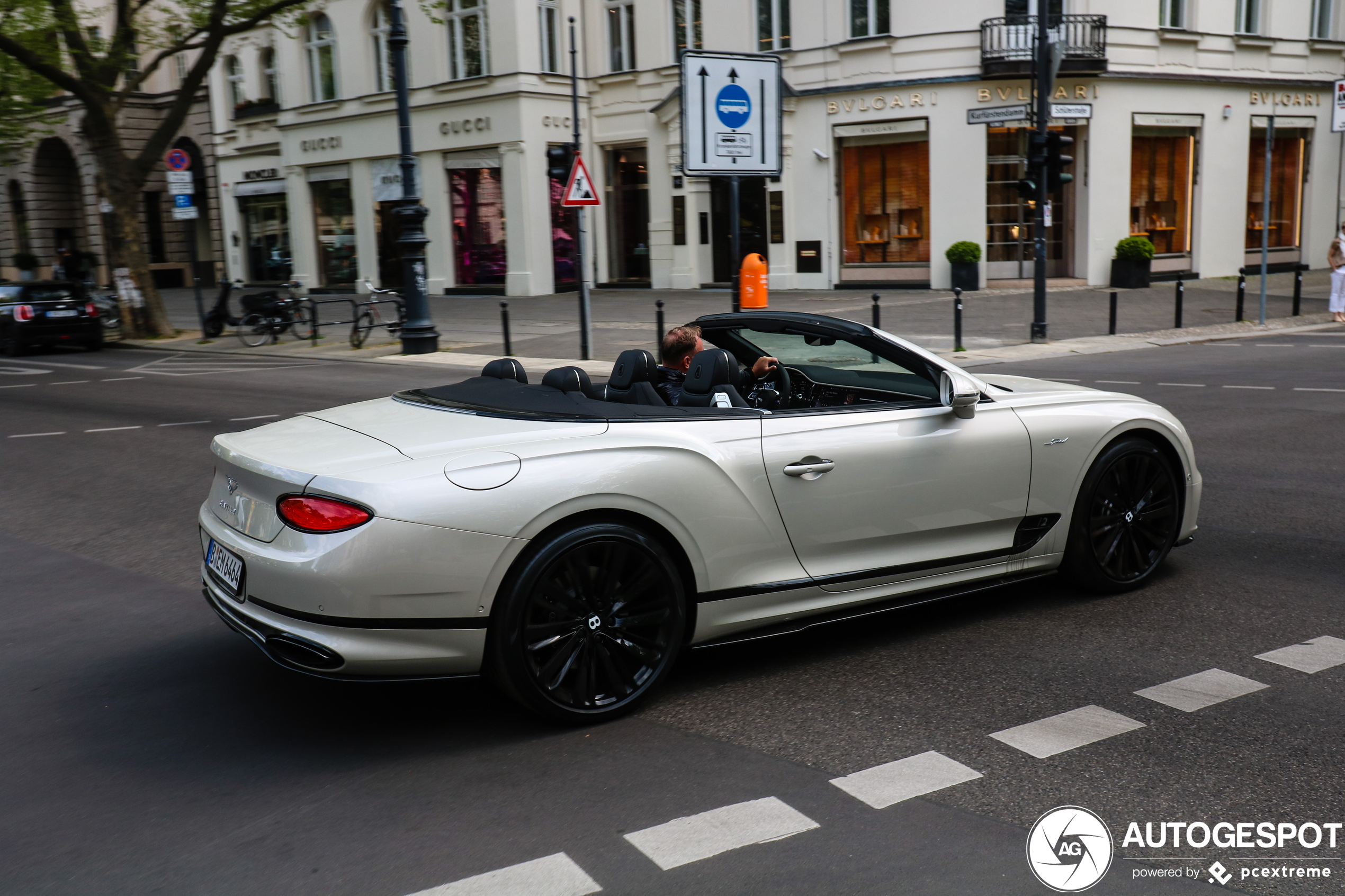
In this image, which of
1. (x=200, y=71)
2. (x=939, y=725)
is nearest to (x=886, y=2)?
(x=200, y=71)

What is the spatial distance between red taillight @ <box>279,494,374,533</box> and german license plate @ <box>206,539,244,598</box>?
298 mm

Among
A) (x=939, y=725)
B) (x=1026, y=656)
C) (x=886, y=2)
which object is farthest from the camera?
(x=886, y=2)

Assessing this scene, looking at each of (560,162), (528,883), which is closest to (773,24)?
(560,162)

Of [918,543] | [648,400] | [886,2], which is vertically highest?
[886,2]

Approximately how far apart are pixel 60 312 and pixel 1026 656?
21.8m

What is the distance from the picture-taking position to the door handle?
436cm

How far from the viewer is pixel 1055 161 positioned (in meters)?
18.1

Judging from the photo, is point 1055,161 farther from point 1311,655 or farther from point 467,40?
point 467,40

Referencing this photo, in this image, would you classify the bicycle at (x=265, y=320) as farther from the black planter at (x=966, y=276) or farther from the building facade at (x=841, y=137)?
the black planter at (x=966, y=276)

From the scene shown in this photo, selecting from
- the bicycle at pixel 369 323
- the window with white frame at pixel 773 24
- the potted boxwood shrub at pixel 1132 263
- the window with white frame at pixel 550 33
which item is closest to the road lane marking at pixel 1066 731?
the bicycle at pixel 369 323

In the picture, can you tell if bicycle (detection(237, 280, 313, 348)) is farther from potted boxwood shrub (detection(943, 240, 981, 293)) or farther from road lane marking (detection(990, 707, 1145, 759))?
road lane marking (detection(990, 707, 1145, 759))

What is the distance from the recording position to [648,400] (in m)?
4.66

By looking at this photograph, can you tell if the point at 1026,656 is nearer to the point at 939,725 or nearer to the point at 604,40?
the point at 939,725

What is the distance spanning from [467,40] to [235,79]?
1310 cm
